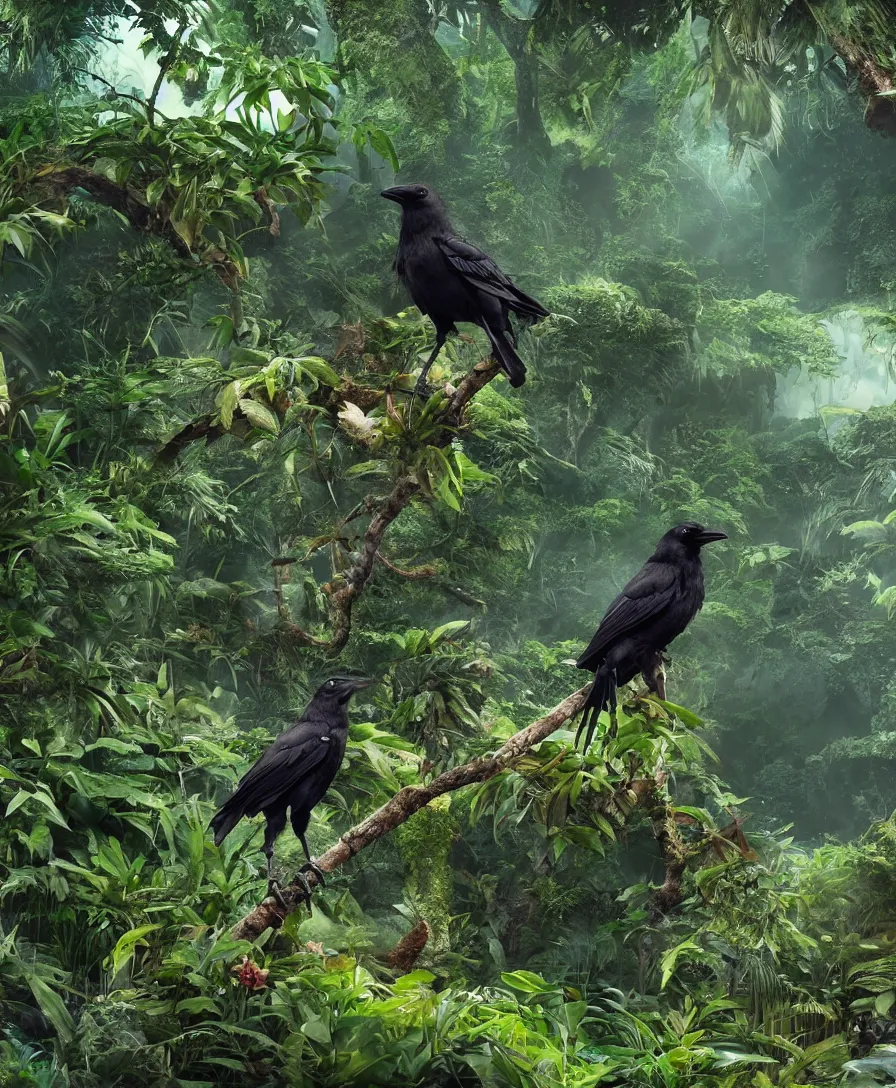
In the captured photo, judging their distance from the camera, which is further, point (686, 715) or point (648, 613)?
point (686, 715)

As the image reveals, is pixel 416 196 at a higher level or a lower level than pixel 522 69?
lower

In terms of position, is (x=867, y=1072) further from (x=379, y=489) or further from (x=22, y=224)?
(x=22, y=224)

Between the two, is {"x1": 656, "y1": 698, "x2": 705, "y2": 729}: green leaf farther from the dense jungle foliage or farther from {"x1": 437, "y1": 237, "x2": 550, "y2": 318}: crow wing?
{"x1": 437, "y1": 237, "x2": 550, "y2": 318}: crow wing

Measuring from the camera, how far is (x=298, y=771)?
285 cm

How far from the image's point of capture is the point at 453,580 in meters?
5.70

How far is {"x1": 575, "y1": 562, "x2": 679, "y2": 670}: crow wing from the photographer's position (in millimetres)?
2869

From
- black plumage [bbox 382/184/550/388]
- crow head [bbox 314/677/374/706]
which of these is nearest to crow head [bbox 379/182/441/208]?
black plumage [bbox 382/184/550/388]

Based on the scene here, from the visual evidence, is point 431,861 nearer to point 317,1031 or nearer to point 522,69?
point 317,1031

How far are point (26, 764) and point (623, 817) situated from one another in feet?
5.63

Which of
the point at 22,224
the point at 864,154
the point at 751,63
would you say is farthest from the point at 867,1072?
the point at 864,154

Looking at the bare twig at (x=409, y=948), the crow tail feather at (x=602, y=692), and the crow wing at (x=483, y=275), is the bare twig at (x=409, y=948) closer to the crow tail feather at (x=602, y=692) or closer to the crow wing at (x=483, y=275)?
the crow tail feather at (x=602, y=692)

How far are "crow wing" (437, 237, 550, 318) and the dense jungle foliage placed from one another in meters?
0.33

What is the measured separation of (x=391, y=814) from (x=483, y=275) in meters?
1.39

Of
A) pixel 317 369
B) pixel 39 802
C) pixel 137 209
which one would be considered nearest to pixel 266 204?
pixel 137 209
